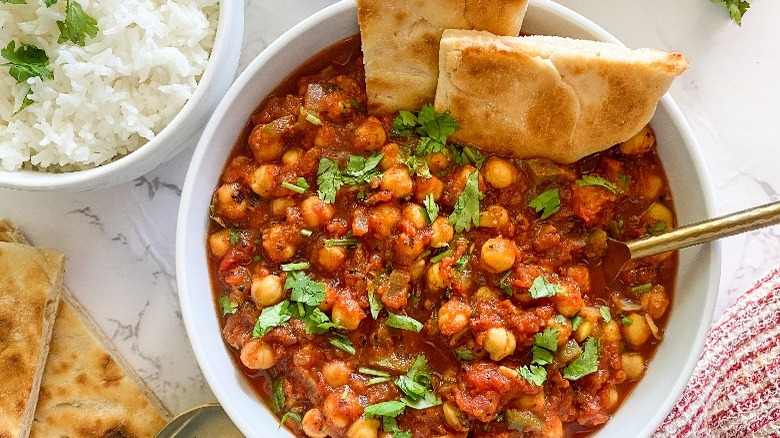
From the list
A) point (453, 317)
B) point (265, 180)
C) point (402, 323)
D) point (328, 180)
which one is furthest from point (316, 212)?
point (453, 317)

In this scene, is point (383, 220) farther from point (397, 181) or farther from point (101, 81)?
point (101, 81)

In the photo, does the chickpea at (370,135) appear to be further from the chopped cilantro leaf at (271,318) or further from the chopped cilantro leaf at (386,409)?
the chopped cilantro leaf at (386,409)

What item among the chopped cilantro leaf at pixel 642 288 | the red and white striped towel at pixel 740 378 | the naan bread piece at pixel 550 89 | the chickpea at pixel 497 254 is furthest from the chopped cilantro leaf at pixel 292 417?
the red and white striped towel at pixel 740 378

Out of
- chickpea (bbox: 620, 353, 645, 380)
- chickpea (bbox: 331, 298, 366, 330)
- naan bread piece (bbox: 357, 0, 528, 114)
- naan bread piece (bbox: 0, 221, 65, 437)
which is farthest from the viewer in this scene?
naan bread piece (bbox: 0, 221, 65, 437)

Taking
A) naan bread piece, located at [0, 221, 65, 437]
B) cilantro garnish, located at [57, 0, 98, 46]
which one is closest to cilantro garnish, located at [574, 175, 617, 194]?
cilantro garnish, located at [57, 0, 98, 46]

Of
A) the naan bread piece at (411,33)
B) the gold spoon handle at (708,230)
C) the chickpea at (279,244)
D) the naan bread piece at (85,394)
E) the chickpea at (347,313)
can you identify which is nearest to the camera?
the gold spoon handle at (708,230)

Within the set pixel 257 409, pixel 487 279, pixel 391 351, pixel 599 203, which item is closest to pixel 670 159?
pixel 599 203

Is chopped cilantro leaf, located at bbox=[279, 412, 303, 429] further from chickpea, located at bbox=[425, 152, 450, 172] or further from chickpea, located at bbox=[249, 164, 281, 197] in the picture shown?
chickpea, located at bbox=[425, 152, 450, 172]

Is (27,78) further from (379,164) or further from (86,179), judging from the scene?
(379,164)
